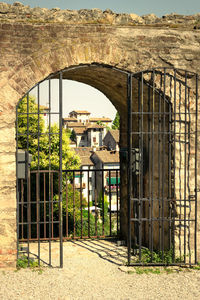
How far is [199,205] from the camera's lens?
616 cm

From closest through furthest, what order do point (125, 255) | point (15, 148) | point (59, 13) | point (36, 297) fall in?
point (36, 297) → point (15, 148) → point (59, 13) → point (125, 255)

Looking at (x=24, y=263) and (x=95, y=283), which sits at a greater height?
(x=24, y=263)

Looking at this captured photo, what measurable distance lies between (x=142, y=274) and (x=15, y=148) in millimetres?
2846

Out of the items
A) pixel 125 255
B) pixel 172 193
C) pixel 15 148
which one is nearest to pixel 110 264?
pixel 125 255

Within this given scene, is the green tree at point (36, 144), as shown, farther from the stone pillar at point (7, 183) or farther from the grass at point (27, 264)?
the stone pillar at point (7, 183)

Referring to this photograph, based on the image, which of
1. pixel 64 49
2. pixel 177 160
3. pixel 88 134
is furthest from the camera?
pixel 88 134

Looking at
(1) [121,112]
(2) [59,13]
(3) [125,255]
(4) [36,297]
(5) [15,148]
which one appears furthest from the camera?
(1) [121,112]

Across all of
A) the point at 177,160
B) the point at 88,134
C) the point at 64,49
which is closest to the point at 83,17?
the point at 64,49

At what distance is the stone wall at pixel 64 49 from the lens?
557 cm

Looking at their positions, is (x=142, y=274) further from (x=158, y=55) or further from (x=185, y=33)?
(x=185, y=33)

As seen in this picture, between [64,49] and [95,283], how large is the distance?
3.70 m

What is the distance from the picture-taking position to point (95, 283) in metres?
5.36

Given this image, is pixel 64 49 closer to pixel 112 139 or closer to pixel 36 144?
pixel 36 144

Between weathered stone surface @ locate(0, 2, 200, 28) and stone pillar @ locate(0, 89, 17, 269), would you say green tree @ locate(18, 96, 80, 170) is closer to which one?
weathered stone surface @ locate(0, 2, 200, 28)
